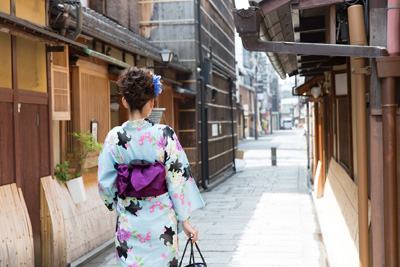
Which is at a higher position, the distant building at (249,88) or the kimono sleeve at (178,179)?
the distant building at (249,88)

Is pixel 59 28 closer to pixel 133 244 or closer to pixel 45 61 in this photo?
pixel 45 61

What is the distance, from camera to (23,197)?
755cm

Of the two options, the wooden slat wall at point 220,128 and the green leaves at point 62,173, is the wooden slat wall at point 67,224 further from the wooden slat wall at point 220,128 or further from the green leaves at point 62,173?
the wooden slat wall at point 220,128

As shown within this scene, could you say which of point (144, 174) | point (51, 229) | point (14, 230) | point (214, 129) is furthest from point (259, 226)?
point (214, 129)

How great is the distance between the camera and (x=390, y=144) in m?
4.44

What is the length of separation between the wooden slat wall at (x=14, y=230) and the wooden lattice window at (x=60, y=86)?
1884 millimetres

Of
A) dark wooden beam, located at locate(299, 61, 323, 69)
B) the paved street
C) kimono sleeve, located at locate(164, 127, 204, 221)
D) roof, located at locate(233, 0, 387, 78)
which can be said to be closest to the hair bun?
kimono sleeve, located at locate(164, 127, 204, 221)

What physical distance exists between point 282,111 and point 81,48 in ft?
A: 510

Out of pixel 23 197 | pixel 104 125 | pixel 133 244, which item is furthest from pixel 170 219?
pixel 104 125

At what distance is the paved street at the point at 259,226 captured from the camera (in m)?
8.87

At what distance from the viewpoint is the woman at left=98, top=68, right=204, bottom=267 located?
4.14 meters

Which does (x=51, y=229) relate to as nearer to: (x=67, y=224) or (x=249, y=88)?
(x=67, y=224)

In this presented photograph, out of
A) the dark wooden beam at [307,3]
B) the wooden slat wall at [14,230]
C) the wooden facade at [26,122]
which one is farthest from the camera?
the wooden facade at [26,122]

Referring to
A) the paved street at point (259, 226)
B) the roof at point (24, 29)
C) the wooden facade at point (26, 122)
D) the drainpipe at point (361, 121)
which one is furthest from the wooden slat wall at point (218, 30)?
the drainpipe at point (361, 121)
